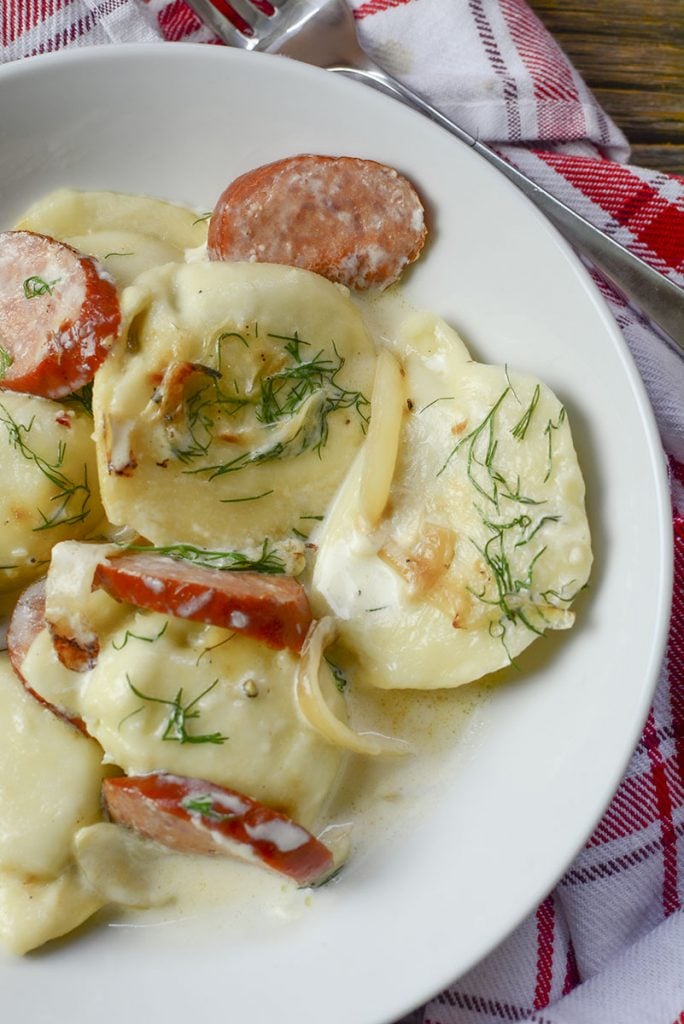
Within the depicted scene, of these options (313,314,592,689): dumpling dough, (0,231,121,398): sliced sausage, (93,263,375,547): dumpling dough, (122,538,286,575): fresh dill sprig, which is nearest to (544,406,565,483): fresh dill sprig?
(313,314,592,689): dumpling dough

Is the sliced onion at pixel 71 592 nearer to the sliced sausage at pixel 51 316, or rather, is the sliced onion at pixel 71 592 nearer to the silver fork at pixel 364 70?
the sliced sausage at pixel 51 316

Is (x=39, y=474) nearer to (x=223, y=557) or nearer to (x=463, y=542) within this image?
(x=223, y=557)

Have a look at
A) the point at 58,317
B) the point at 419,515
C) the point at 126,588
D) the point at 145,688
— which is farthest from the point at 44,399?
the point at 419,515

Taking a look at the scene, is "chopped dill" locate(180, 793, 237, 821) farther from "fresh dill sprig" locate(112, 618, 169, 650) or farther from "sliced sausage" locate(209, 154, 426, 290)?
"sliced sausage" locate(209, 154, 426, 290)

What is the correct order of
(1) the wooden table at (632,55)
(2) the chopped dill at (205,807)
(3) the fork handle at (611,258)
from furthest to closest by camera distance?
(1) the wooden table at (632,55)
(3) the fork handle at (611,258)
(2) the chopped dill at (205,807)

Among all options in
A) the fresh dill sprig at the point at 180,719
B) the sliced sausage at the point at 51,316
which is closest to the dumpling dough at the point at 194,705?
the fresh dill sprig at the point at 180,719

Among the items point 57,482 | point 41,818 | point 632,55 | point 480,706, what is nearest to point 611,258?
point 632,55

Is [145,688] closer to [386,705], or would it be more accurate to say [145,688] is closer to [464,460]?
[386,705]
